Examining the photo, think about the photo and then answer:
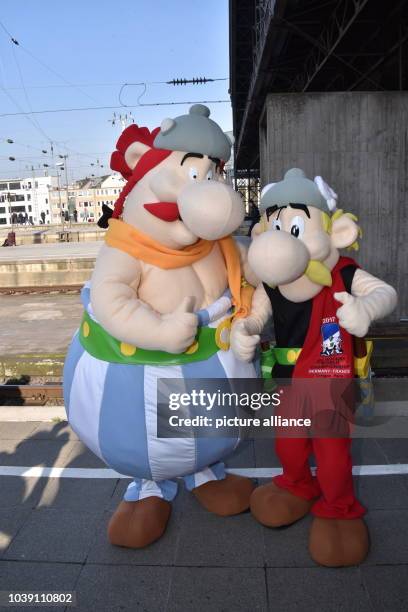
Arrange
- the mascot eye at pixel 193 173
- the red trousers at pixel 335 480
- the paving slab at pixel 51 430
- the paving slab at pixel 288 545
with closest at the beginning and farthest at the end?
the mascot eye at pixel 193 173 < the paving slab at pixel 288 545 < the red trousers at pixel 335 480 < the paving slab at pixel 51 430

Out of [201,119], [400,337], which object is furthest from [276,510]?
[400,337]

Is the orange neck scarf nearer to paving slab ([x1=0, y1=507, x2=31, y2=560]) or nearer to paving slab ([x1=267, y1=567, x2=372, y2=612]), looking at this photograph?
paving slab ([x1=267, y1=567, x2=372, y2=612])

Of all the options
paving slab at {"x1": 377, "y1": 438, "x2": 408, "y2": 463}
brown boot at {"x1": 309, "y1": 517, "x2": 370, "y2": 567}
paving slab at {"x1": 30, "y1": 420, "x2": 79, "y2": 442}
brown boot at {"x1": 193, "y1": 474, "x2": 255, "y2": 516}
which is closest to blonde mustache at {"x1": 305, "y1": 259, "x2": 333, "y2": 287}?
brown boot at {"x1": 309, "y1": 517, "x2": 370, "y2": 567}

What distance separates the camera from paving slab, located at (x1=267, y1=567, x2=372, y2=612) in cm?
231

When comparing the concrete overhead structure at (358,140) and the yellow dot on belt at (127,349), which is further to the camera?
the concrete overhead structure at (358,140)

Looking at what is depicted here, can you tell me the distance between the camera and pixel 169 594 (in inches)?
95.2

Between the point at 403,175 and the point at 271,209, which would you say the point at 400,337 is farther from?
the point at 271,209

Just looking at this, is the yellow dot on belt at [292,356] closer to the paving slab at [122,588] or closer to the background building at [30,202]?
the paving slab at [122,588]

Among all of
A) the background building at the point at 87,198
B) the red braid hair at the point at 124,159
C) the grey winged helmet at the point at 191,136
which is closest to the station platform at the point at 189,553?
the red braid hair at the point at 124,159

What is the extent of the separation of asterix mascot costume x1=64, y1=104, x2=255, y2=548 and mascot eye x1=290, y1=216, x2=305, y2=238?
36 cm

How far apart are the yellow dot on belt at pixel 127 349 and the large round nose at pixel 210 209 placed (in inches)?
26.6

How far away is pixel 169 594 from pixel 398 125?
8.16 metres

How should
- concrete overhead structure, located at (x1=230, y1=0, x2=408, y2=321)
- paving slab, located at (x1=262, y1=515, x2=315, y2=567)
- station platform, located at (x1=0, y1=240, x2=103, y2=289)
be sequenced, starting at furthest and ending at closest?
station platform, located at (x1=0, y1=240, x2=103, y2=289), concrete overhead structure, located at (x1=230, y1=0, x2=408, y2=321), paving slab, located at (x1=262, y1=515, x2=315, y2=567)

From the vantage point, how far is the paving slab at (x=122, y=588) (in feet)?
7.75
